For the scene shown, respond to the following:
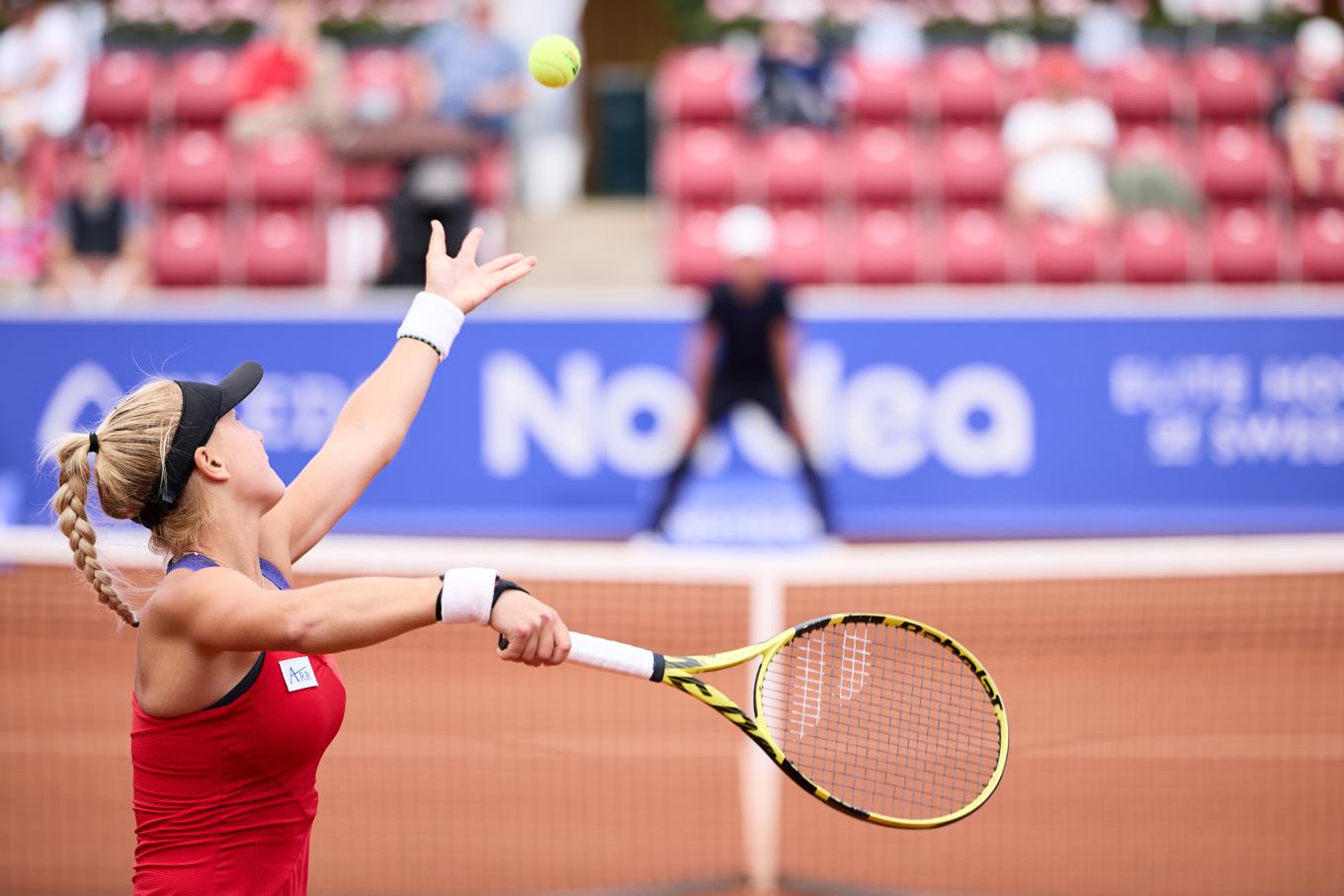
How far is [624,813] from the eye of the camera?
5.67m

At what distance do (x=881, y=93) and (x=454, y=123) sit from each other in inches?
138

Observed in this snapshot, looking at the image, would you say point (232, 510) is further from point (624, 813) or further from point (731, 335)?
point (731, 335)

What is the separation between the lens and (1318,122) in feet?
37.6

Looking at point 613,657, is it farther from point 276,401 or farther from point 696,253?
point 696,253

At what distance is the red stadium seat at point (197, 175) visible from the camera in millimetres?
11719

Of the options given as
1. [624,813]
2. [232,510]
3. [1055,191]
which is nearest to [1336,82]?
[1055,191]

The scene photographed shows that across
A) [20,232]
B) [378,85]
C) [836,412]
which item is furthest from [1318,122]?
[20,232]

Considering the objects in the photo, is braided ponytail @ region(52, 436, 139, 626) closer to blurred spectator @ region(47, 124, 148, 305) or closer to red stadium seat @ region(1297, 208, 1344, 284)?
blurred spectator @ region(47, 124, 148, 305)

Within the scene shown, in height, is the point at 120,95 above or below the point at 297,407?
above

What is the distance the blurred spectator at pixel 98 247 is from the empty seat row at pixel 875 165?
3968 millimetres

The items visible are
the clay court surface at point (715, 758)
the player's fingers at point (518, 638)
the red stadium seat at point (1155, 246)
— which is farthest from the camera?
the red stadium seat at point (1155, 246)

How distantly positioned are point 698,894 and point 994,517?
4.54 meters

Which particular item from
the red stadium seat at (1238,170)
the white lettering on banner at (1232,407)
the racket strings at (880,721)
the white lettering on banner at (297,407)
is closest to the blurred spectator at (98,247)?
the white lettering on banner at (297,407)

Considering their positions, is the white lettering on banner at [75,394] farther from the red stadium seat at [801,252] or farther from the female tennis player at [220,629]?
the female tennis player at [220,629]
